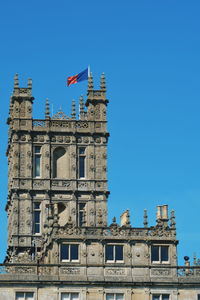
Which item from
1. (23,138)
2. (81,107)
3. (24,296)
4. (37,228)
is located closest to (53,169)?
(23,138)

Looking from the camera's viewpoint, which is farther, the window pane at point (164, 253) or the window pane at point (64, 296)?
the window pane at point (164, 253)

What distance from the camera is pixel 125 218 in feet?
362

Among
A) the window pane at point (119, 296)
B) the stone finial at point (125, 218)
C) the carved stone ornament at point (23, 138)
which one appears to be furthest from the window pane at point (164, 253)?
the carved stone ornament at point (23, 138)

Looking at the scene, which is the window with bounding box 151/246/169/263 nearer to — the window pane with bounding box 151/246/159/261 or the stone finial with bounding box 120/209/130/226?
the window pane with bounding box 151/246/159/261

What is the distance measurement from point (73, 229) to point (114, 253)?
4.36m

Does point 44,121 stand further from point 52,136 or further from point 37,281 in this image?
point 37,281

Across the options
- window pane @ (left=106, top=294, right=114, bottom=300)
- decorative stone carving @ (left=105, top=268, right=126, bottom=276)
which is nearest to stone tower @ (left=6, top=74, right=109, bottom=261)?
decorative stone carving @ (left=105, top=268, right=126, bottom=276)

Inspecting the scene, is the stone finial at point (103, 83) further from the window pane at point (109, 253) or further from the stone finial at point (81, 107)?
the window pane at point (109, 253)

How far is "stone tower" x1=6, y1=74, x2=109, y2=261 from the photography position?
121312 millimetres

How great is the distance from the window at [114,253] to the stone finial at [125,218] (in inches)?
94.9

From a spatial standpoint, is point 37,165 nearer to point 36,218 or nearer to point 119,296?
point 36,218

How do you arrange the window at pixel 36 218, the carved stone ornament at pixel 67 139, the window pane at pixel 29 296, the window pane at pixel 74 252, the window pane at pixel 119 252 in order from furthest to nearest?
the carved stone ornament at pixel 67 139 < the window at pixel 36 218 < the window pane at pixel 119 252 < the window pane at pixel 74 252 < the window pane at pixel 29 296

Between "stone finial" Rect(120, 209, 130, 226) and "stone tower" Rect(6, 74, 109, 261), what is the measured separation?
7977 millimetres

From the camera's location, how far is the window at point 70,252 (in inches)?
4064
